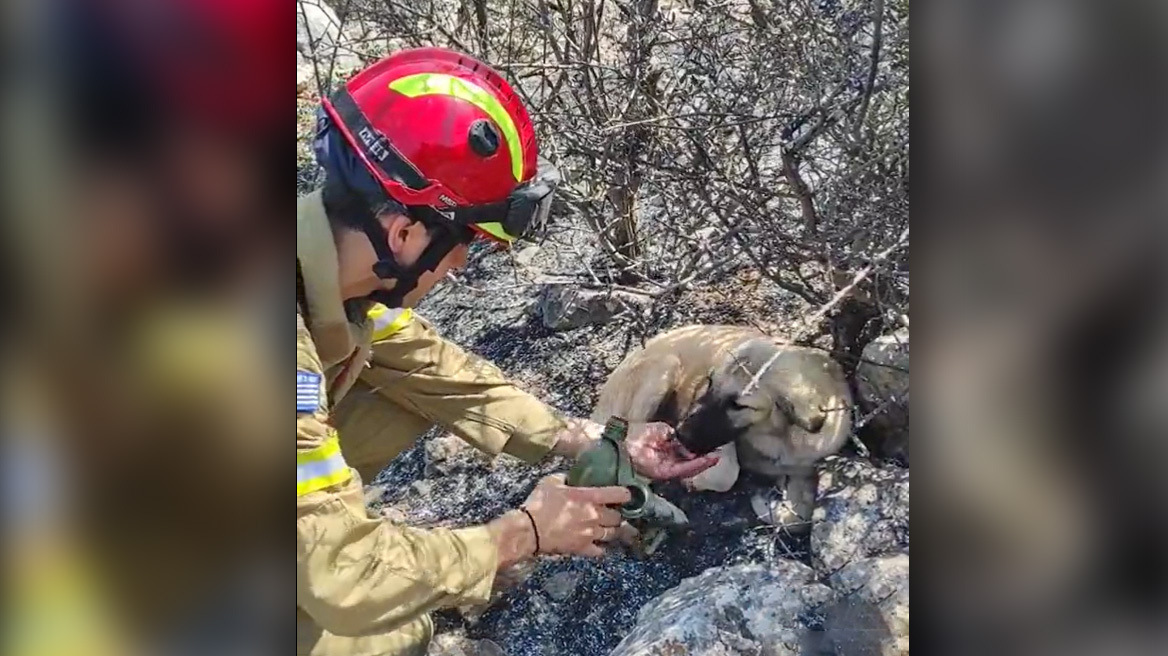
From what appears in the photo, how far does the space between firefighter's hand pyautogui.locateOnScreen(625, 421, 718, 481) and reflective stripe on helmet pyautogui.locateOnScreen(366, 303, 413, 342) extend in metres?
0.77

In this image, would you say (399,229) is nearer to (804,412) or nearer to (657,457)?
(657,457)

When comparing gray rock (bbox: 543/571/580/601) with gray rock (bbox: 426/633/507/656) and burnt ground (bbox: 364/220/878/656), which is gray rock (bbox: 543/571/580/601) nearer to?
burnt ground (bbox: 364/220/878/656)

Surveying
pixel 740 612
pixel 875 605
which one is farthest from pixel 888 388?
pixel 740 612

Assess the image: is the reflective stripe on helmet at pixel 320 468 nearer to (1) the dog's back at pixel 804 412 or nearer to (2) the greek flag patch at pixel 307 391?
(2) the greek flag patch at pixel 307 391

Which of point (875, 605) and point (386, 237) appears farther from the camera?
point (875, 605)

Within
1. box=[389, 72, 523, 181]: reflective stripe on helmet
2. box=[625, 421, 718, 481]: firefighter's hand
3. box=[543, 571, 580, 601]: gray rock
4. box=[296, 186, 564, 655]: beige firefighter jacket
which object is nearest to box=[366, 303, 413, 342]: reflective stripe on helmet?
box=[296, 186, 564, 655]: beige firefighter jacket

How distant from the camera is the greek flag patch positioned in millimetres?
2625

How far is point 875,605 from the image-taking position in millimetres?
2912

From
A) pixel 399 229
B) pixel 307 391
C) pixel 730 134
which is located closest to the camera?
pixel 307 391

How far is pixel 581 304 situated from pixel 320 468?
92 cm
